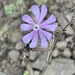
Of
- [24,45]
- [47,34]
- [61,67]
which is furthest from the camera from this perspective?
[24,45]

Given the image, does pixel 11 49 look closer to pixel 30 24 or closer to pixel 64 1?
pixel 64 1

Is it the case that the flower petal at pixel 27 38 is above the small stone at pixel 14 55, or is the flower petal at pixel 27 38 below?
above

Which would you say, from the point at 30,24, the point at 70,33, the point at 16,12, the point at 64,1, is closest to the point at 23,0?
the point at 16,12

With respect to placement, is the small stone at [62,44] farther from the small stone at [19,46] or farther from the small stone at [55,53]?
the small stone at [19,46]

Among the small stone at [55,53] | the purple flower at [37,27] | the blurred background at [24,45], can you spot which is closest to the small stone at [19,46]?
the blurred background at [24,45]

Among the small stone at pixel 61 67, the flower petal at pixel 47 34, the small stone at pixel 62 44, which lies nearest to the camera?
the flower petal at pixel 47 34

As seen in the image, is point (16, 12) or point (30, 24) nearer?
point (30, 24)

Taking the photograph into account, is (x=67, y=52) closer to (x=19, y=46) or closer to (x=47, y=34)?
(x=19, y=46)

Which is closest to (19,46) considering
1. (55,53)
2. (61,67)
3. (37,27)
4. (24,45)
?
(24,45)
